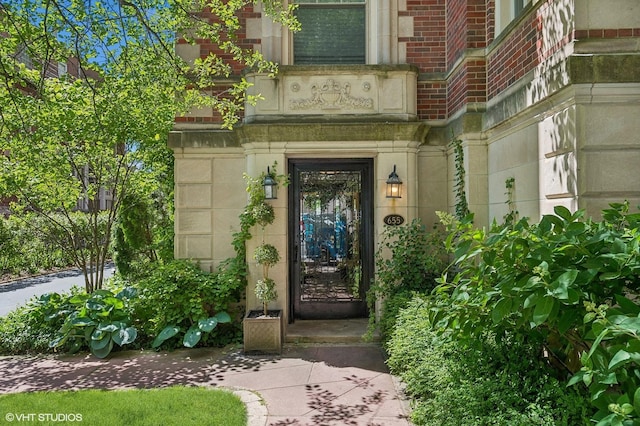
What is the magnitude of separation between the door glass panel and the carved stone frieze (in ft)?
3.87

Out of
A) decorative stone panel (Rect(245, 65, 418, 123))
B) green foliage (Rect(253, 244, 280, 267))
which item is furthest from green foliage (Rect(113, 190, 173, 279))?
decorative stone panel (Rect(245, 65, 418, 123))

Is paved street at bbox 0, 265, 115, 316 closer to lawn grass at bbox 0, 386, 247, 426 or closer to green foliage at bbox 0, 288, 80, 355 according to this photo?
green foliage at bbox 0, 288, 80, 355

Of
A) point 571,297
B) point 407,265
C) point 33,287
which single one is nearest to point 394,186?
point 407,265

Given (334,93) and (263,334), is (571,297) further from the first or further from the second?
(334,93)

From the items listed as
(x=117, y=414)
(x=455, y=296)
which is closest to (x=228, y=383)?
(x=117, y=414)

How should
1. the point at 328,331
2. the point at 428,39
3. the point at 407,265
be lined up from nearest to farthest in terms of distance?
the point at 407,265
the point at 328,331
the point at 428,39

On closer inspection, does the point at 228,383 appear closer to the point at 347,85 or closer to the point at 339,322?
the point at 339,322

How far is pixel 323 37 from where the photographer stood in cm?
665

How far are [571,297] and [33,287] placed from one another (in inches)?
606

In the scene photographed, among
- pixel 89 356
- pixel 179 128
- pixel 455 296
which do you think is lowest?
pixel 89 356

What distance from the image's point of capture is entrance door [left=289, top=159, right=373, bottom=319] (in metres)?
6.95

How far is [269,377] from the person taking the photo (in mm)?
4859

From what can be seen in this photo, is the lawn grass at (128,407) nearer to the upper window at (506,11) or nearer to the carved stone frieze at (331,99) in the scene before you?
the carved stone frieze at (331,99)

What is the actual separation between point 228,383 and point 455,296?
116 inches
